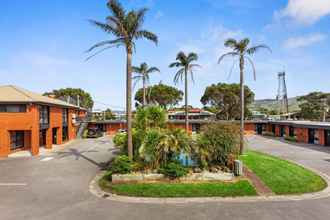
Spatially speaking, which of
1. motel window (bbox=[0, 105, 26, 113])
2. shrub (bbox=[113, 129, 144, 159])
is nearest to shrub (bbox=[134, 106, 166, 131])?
shrub (bbox=[113, 129, 144, 159])

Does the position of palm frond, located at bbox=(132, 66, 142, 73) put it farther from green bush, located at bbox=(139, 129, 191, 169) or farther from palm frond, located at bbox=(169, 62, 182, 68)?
green bush, located at bbox=(139, 129, 191, 169)

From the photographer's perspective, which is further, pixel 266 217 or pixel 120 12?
pixel 120 12

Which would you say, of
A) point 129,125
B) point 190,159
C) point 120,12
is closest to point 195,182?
point 190,159

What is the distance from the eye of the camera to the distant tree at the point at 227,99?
164 feet

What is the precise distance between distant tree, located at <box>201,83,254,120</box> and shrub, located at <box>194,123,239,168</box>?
37826 millimetres

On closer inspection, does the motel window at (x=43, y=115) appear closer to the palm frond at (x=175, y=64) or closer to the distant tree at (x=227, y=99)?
the palm frond at (x=175, y=64)

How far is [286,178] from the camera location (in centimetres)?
1202

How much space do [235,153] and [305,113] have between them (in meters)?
50.8

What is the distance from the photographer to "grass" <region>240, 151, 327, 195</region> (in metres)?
10.9

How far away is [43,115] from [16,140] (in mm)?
3593

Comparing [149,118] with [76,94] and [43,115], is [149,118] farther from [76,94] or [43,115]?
[76,94]

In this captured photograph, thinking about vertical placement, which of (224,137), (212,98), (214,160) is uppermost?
(212,98)

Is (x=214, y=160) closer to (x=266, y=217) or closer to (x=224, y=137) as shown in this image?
(x=224, y=137)

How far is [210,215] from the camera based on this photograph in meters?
8.31
